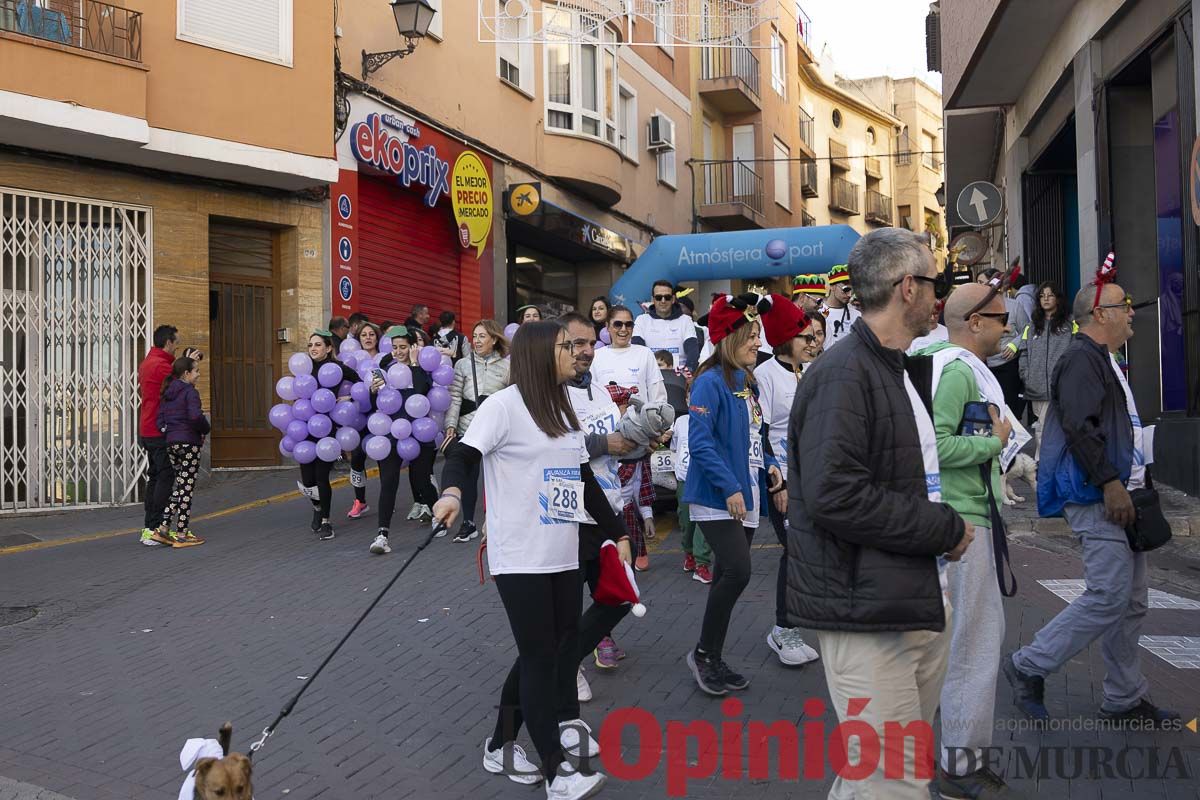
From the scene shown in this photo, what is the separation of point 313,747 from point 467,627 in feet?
6.17

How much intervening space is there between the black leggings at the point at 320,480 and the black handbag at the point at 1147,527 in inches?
Result: 276

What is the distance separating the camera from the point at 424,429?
9586 mm

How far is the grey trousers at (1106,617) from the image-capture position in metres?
4.48

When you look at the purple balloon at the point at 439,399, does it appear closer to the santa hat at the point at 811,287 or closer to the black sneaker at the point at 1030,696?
the santa hat at the point at 811,287

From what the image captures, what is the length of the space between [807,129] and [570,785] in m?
38.1

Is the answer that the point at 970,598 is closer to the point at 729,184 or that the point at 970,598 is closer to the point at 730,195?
the point at 730,195

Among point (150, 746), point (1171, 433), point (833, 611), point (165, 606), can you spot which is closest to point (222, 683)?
point (150, 746)

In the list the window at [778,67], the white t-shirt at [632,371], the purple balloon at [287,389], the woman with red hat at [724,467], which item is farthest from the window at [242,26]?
the window at [778,67]

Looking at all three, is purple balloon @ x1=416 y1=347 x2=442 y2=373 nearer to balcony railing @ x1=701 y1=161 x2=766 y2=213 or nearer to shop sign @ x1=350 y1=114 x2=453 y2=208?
shop sign @ x1=350 y1=114 x2=453 y2=208

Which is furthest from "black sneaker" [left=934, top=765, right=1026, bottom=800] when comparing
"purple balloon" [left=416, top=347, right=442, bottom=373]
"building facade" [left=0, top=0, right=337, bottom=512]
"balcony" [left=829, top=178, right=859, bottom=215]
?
"balcony" [left=829, top=178, right=859, bottom=215]

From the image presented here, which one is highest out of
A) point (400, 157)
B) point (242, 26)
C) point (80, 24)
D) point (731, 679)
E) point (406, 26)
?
point (406, 26)

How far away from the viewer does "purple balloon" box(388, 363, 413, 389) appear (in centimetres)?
975

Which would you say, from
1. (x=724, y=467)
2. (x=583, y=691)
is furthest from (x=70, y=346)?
(x=724, y=467)

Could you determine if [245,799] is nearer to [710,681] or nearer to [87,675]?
[710,681]
